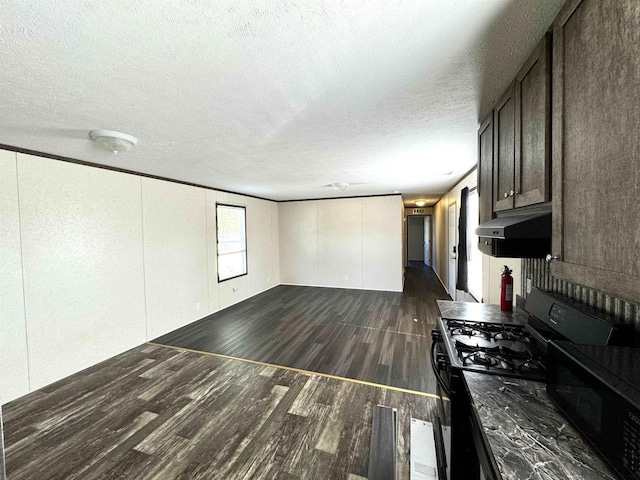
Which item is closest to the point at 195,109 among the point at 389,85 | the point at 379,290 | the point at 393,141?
the point at 389,85

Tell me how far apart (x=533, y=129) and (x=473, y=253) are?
123 inches

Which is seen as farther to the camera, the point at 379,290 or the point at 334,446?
the point at 379,290

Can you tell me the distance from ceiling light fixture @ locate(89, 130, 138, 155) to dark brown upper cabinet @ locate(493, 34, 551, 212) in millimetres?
2787

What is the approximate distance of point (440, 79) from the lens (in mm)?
1400

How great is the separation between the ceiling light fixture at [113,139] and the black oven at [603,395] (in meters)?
3.07

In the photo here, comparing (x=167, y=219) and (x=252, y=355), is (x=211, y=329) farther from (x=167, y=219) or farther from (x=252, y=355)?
(x=167, y=219)

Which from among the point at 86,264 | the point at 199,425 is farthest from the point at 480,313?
the point at 86,264

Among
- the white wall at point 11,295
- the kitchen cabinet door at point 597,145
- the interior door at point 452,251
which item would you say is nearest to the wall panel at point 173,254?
the white wall at point 11,295

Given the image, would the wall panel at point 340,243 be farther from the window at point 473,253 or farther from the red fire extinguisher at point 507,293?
the red fire extinguisher at point 507,293

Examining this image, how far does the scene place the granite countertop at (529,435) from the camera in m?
0.69

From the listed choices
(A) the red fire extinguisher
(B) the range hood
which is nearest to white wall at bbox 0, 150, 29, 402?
(B) the range hood

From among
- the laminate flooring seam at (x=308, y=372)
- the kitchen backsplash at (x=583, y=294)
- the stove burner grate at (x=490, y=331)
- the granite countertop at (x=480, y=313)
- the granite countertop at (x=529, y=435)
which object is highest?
the kitchen backsplash at (x=583, y=294)

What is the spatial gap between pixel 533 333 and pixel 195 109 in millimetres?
2573

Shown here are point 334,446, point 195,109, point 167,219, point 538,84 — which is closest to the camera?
point 538,84
